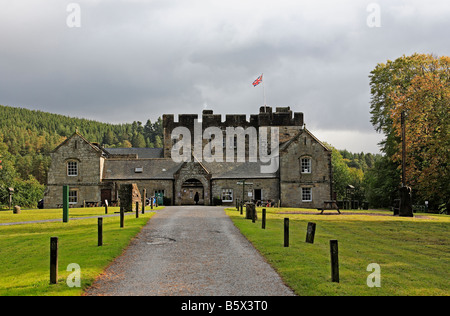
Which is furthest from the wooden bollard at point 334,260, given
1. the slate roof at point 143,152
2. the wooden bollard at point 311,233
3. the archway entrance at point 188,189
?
the slate roof at point 143,152

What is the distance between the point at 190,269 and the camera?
39.3ft

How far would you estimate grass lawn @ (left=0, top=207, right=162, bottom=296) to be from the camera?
10.3 m

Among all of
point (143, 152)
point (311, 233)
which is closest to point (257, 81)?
point (143, 152)

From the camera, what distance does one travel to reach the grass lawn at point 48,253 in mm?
10273

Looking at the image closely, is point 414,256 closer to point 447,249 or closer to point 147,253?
point 447,249

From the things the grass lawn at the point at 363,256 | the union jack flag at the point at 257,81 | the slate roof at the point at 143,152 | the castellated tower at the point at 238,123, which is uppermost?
the union jack flag at the point at 257,81

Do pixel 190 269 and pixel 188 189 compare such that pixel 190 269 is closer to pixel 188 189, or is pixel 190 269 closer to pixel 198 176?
pixel 198 176

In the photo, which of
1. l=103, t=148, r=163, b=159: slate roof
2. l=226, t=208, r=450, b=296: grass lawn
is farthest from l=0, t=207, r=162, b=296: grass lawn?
l=103, t=148, r=163, b=159: slate roof

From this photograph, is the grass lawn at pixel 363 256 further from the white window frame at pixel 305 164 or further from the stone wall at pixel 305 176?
the white window frame at pixel 305 164

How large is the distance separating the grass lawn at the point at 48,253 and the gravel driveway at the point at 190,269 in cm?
52

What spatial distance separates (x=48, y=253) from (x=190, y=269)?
5930mm

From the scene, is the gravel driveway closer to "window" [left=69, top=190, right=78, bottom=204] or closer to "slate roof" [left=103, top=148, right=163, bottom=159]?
"window" [left=69, top=190, right=78, bottom=204]

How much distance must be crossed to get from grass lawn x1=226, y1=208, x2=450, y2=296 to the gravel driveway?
2.08 feet
